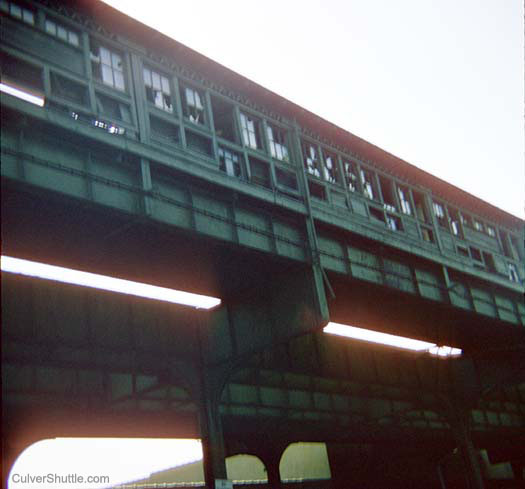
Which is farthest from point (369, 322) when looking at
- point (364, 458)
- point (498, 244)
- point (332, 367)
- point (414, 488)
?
point (414, 488)

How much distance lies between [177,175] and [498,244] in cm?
2356

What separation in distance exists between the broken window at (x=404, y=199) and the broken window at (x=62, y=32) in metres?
16.7

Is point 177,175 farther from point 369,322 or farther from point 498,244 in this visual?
point 498,244

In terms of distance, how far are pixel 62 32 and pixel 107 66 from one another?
155 cm

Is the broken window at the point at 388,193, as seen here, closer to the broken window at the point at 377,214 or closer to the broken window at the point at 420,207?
the broken window at the point at 377,214

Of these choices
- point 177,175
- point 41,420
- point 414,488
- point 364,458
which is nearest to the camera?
point 177,175

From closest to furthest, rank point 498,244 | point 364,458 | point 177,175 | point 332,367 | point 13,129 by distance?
1. point 13,129
2. point 177,175
3. point 332,367
4. point 498,244
5. point 364,458

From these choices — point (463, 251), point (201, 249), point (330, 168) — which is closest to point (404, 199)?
point (463, 251)

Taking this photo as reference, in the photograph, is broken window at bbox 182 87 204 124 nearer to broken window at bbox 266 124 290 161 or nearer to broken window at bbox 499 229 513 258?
broken window at bbox 266 124 290 161

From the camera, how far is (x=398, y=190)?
2800 cm

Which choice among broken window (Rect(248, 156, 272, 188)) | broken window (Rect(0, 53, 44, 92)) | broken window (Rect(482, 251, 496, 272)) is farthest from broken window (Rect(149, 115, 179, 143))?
broken window (Rect(482, 251, 496, 272))

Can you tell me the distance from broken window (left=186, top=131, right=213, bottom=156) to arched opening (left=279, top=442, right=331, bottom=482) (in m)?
30.6

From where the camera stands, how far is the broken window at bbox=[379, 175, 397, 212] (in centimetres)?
2722

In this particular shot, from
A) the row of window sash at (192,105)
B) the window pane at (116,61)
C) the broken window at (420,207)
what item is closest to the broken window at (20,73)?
the row of window sash at (192,105)
